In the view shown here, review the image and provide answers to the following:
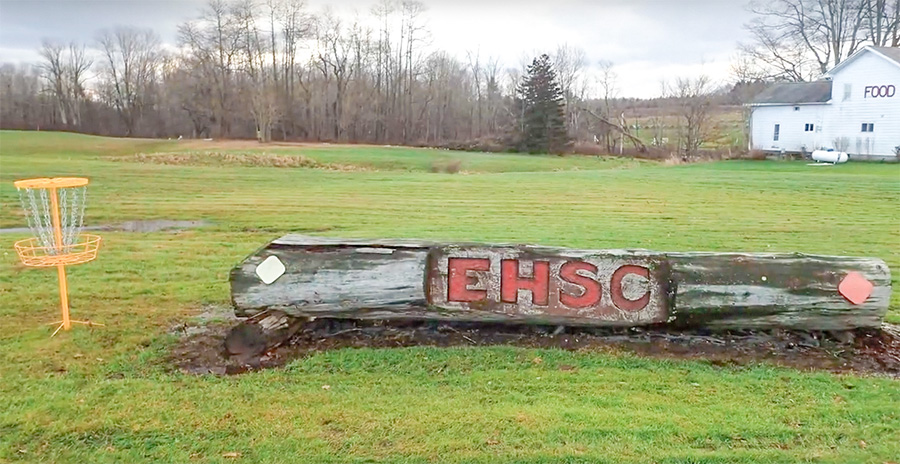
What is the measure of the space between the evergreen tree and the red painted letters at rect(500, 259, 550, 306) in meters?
36.4

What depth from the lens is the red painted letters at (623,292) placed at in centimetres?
416

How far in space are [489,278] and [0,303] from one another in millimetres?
3907

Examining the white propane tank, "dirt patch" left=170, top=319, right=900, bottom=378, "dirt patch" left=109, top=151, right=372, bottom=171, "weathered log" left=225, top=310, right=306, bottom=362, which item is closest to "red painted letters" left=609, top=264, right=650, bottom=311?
"dirt patch" left=170, top=319, right=900, bottom=378

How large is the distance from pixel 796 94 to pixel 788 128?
1640 mm

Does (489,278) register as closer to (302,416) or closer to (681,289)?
(681,289)

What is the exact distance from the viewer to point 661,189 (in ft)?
51.4

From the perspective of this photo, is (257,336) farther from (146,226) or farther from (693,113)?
(693,113)

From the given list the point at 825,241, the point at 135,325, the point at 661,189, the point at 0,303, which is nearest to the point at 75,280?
the point at 0,303

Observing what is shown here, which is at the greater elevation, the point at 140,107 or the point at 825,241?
the point at 140,107

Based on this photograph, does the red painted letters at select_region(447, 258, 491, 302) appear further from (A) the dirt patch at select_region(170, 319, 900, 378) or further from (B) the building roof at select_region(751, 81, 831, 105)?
(B) the building roof at select_region(751, 81, 831, 105)

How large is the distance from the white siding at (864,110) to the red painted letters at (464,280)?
30154 millimetres

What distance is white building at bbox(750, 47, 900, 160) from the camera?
2831 cm

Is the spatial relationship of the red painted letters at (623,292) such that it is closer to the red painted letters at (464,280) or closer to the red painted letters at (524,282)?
the red painted letters at (524,282)

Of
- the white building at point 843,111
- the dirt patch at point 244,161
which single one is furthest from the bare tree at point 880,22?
the dirt patch at point 244,161
